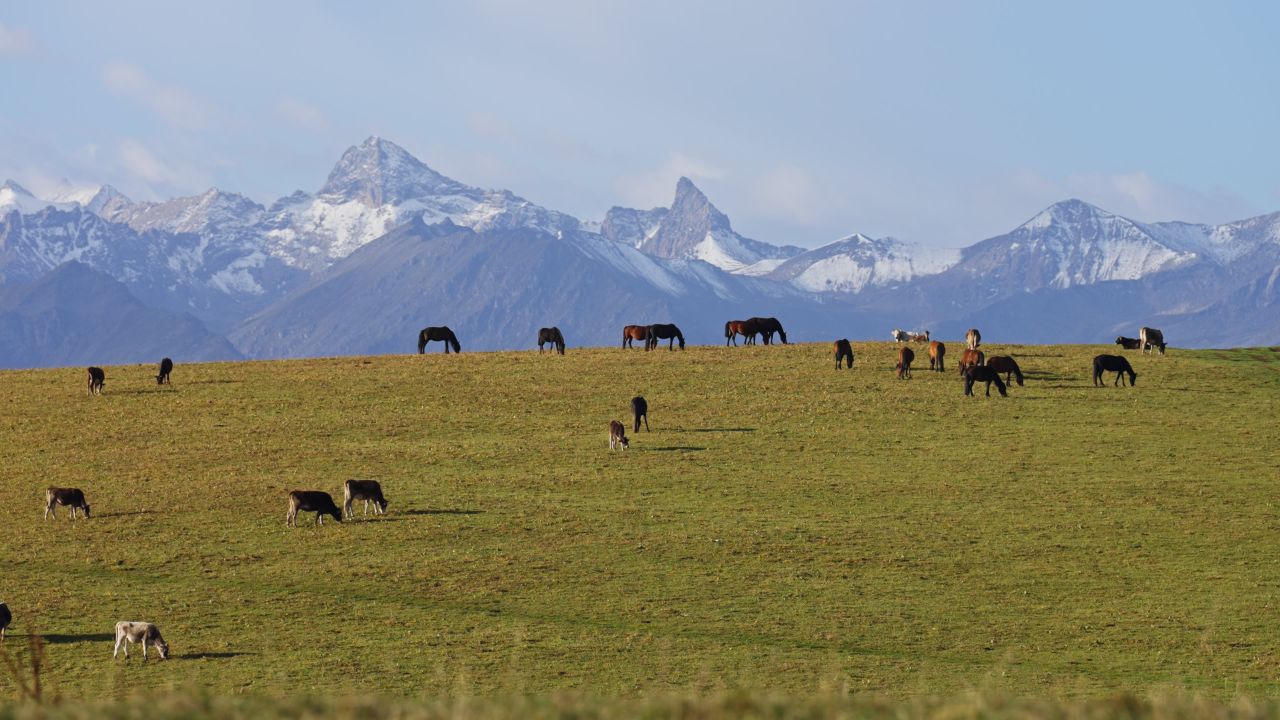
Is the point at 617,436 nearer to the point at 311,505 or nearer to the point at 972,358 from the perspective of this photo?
the point at 311,505

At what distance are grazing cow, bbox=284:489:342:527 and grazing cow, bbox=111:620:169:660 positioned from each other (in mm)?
12711

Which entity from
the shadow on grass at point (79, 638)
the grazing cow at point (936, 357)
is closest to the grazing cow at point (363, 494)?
the shadow on grass at point (79, 638)

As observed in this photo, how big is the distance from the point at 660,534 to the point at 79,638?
16.1 metres

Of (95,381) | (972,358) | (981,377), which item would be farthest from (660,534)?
(95,381)

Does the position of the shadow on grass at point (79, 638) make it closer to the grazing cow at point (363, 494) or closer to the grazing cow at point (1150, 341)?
the grazing cow at point (363, 494)

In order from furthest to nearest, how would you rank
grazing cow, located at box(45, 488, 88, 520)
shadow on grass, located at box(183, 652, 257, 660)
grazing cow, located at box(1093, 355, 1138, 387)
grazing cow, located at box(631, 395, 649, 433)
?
grazing cow, located at box(1093, 355, 1138, 387) < grazing cow, located at box(631, 395, 649, 433) < grazing cow, located at box(45, 488, 88, 520) < shadow on grass, located at box(183, 652, 257, 660)

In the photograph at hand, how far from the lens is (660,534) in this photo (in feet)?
138

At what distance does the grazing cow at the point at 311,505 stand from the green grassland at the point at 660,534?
59cm

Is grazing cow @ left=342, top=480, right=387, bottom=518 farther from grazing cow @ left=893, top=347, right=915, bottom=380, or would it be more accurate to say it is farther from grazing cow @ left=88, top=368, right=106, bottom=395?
grazing cow @ left=893, top=347, right=915, bottom=380

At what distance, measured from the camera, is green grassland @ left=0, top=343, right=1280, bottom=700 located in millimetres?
30422

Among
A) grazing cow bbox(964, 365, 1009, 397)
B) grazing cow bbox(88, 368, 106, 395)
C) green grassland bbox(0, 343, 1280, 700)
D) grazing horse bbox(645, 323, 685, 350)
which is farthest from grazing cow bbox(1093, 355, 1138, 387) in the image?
grazing cow bbox(88, 368, 106, 395)

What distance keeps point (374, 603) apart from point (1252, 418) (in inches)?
1647

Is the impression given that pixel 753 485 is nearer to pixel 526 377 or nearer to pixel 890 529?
pixel 890 529

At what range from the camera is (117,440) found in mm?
57875
